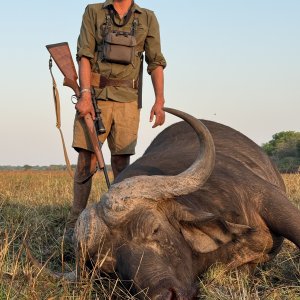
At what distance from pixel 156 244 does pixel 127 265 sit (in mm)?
236

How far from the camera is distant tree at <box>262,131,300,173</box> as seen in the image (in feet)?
121

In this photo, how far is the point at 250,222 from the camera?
4.36 m

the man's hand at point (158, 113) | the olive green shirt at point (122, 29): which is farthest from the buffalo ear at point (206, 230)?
the olive green shirt at point (122, 29)

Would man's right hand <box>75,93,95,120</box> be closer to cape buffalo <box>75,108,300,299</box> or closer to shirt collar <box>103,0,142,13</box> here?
shirt collar <box>103,0,142,13</box>

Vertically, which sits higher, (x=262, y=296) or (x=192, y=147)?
(x=192, y=147)

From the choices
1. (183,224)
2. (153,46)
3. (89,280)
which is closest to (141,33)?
(153,46)

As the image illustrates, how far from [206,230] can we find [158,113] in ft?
8.50

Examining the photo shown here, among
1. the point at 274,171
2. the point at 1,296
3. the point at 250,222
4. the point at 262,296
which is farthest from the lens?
the point at 274,171

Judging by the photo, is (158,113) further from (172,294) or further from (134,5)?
(172,294)

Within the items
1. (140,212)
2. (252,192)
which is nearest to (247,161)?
(252,192)

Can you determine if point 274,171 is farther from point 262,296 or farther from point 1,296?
point 1,296

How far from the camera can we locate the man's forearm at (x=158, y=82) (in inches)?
253

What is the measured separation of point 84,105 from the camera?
241 inches

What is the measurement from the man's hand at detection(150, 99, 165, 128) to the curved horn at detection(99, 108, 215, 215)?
2.42 metres
